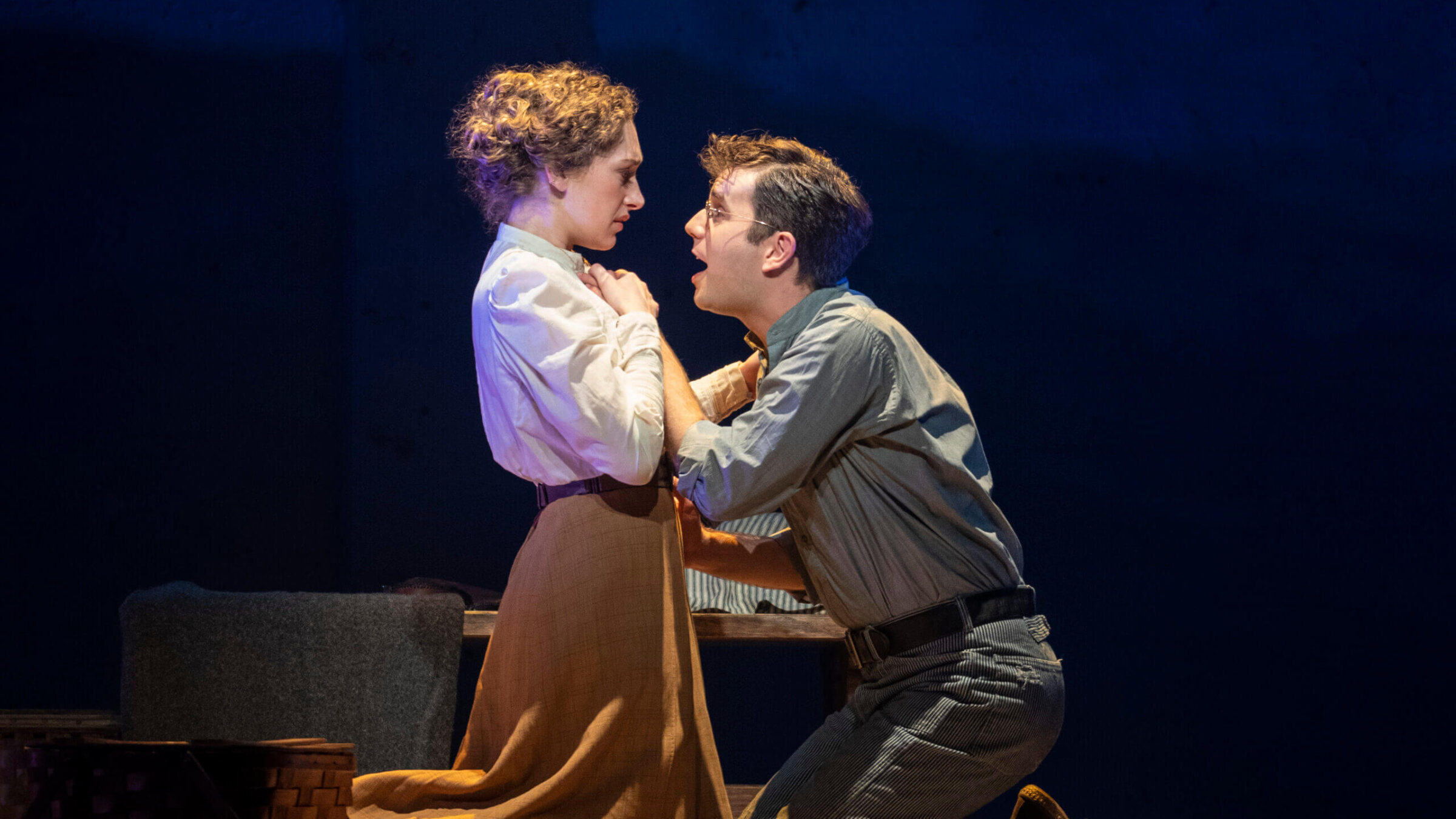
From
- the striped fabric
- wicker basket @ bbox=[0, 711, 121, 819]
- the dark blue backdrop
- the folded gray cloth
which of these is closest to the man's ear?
the striped fabric

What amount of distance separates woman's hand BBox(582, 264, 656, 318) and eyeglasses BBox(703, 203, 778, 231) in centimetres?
23

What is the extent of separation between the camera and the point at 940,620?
1829 mm

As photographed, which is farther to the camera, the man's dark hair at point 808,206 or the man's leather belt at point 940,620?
the man's dark hair at point 808,206

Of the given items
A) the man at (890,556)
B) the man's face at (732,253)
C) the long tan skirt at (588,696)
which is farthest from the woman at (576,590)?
the man's face at (732,253)

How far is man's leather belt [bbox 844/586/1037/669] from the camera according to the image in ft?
5.99

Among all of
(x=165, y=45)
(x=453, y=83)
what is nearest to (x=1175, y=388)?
(x=453, y=83)

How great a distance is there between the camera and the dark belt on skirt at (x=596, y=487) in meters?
1.86

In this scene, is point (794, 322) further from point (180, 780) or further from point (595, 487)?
point (180, 780)

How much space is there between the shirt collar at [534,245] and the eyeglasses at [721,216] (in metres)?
0.33

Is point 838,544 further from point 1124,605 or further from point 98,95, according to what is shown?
point 98,95

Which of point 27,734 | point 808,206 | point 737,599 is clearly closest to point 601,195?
point 808,206

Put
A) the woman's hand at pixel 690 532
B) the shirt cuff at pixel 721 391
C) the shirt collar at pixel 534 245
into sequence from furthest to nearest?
the shirt cuff at pixel 721 391, the woman's hand at pixel 690 532, the shirt collar at pixel 534 245

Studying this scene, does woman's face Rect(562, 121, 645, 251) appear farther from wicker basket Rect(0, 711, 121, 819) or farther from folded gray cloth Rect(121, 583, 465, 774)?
wicker basket Rect(0, 711, 121, 819)

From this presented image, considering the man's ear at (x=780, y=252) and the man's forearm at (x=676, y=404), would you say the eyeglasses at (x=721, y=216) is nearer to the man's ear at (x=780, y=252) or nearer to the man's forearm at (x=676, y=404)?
the man's ear at (x=780, y=252)
